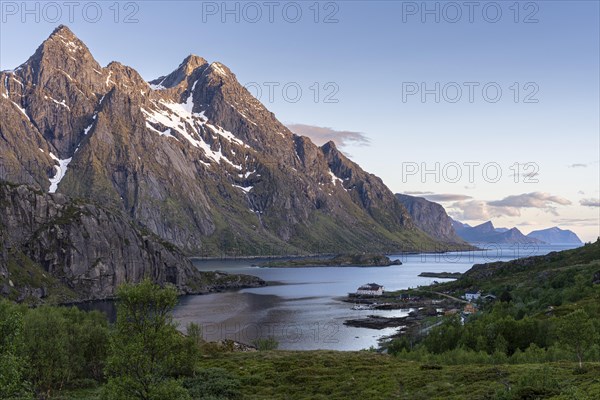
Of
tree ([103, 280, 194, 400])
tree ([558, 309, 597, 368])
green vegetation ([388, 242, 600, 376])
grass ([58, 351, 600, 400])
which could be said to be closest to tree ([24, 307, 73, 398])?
grass ([58, 351, 600, 400])

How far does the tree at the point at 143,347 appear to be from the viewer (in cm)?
4303

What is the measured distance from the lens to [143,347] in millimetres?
→ 46594

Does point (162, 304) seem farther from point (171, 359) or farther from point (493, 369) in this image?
point (493, 369)

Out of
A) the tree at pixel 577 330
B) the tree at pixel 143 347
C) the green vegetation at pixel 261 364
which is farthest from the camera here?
the tree at pixel 577 330

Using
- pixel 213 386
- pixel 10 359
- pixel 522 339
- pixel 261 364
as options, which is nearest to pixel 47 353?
pixel 213 386

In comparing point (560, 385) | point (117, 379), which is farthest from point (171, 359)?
point (560, 385)

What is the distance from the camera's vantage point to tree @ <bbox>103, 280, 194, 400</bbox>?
4303 centimetres

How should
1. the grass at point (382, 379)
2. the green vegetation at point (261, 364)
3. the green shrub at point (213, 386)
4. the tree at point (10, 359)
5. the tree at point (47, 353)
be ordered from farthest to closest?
the tree at point (47, 353) → the green shrub at point (213, 386) → the grass at point (382, 379) → the green vegetation at point (261, 364) → the tree at point (10, 359)

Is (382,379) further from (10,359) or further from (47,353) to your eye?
(47,353)

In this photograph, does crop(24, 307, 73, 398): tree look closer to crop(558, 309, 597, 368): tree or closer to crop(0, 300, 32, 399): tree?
crop(0, 300, 32, 399): tree

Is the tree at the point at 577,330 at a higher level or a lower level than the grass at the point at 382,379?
higher

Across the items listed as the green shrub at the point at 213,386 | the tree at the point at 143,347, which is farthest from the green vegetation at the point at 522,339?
the tree at the point at 143,347

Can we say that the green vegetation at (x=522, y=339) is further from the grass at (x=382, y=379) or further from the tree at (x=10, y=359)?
the tree at (x=10, y=359)

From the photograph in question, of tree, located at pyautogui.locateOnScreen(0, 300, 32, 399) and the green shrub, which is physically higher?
tree, located at pyautogui.locateOnScreen(0, 300, 32, 399)
